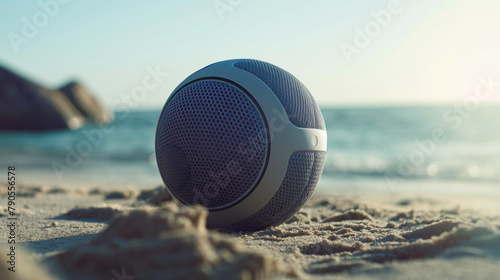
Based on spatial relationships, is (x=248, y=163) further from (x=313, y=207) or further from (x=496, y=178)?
(x=496, y=178)

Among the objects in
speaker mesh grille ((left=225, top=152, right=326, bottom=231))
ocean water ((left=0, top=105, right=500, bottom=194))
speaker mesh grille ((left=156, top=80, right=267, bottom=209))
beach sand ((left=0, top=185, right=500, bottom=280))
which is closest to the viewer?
beach sand ((left=0, top=185, right=500, bottom=280))

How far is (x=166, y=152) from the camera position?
362 cm

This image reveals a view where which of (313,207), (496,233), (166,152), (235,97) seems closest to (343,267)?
(496,233)

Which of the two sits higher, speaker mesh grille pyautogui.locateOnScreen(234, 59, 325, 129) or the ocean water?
speaker mesh grille pyautogui.locateOnScreen(234, 59, 325, 129)

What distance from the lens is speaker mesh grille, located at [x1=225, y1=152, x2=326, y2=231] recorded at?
348cm

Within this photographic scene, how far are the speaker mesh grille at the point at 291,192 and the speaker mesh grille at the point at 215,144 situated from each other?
0.24 metres

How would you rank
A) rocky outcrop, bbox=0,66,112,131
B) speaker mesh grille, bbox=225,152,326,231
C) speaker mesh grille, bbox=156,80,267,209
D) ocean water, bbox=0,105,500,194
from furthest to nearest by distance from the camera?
rocky outcrop, bbox=0,66,112,131, ocean water, bbox=0,105,500,194, speaker mesh grille, bbox=225,152,326,231, speaker mesh grille, bbox=156,80,267,209

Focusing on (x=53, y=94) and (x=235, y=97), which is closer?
(x=235, y=97)

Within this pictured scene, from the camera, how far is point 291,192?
3537 millimetres

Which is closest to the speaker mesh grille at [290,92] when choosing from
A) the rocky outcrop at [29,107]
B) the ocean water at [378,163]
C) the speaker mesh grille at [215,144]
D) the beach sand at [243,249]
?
the speaker mesh grille at [215,144]

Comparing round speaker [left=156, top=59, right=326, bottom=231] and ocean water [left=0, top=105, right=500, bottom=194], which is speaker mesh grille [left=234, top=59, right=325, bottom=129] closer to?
round speaker [left=156, top=59, right=326, bottom=231]

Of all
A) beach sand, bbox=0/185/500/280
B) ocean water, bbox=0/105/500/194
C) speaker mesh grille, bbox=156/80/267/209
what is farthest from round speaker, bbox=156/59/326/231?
ocean water, bbox=0/105/500/194

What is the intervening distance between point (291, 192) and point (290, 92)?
78cm

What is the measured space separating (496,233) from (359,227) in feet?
4.49
